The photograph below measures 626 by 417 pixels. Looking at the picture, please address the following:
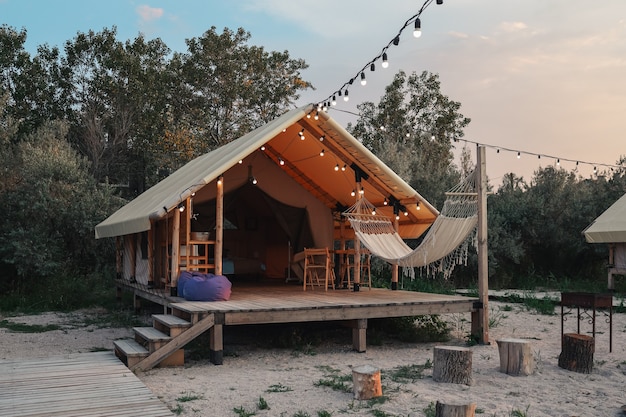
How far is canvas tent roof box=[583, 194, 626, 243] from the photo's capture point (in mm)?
11922

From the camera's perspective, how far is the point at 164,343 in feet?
19.9

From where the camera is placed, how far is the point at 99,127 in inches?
784

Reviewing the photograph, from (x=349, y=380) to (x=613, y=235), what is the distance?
852 cm

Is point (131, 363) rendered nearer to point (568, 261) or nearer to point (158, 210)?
point (158, 210)

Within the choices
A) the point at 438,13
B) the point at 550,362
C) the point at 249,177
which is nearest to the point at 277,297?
the point at 249,177

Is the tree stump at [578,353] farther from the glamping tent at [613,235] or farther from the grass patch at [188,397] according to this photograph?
the glamping tent at [613,235]

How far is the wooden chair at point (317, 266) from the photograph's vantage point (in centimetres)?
938

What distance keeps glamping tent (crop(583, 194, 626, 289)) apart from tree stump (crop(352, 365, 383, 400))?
8.80m

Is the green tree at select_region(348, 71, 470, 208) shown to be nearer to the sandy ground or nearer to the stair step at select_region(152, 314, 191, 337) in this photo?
the sandy ground

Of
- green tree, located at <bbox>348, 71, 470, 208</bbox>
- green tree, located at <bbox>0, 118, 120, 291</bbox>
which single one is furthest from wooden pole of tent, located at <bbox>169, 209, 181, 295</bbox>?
green tree, located at <bbox>348, 71, 470, 208</bbox>

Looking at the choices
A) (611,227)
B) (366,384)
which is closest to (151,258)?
(366,384)

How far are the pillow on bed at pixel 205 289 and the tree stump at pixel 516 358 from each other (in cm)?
323

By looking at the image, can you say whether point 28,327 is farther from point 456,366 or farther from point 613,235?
point 613,235

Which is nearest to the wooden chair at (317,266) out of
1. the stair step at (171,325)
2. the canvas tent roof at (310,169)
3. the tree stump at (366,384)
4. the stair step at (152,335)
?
the canvas tent roof at (310,169)
